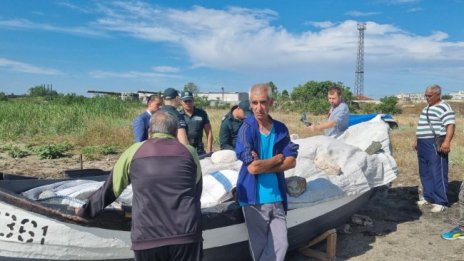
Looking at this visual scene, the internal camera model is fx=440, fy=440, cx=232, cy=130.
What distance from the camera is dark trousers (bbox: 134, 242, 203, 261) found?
110 inches

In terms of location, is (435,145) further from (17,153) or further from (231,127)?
(17,153)

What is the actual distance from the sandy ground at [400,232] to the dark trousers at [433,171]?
27 cm

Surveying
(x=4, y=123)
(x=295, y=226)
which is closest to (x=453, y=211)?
(x=295, y=226)

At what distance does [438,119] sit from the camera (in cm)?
656

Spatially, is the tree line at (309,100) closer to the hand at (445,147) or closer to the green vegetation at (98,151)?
the green vegetation at (98,151)

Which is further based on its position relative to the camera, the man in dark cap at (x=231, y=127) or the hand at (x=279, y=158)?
the man in dark cap at (x=231, y=127)

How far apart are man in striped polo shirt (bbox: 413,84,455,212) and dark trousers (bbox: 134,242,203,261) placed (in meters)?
4.94

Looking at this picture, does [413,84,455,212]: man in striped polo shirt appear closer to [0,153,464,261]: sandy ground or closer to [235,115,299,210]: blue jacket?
[0,153,464,261]: sandy ground

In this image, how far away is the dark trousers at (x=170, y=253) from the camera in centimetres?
279

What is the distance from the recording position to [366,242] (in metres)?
5.57

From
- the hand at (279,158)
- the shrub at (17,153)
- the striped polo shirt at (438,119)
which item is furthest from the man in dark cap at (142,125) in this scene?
the shrub at (17,153)

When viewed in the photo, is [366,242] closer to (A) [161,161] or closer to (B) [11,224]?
(A) [161,161]

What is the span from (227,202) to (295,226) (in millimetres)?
840

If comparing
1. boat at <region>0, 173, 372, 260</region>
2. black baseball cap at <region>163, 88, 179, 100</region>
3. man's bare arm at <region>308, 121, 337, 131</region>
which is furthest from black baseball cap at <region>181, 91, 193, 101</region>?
boat at <region>0, 173, 372, 260</region>
